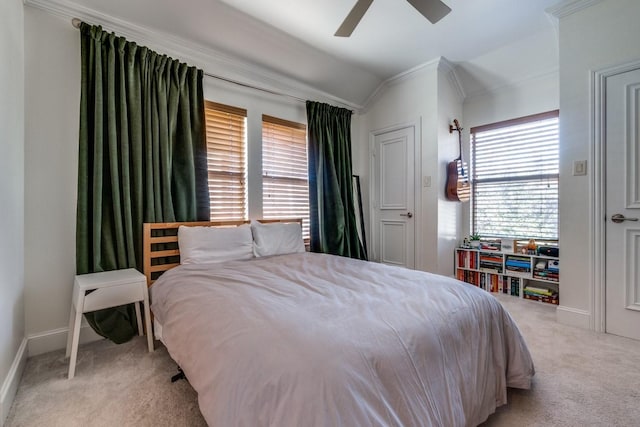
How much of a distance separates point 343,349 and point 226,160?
2.44 m

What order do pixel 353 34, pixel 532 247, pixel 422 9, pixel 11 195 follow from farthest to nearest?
pixel 532 247 < pixel 353 34 < pixel 422 9 < pixel 11 195

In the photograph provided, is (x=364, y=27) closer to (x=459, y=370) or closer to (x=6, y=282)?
(x=459, y=370)

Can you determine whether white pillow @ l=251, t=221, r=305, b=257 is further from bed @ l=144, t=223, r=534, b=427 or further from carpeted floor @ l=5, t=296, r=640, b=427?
carpeted floor @ l=5, t=296, r=640, b=427

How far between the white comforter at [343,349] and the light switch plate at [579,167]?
1767 mm

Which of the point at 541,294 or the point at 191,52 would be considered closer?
the point at 191,52

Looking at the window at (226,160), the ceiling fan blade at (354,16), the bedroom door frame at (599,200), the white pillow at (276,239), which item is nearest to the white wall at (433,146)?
the bedroom door frame at (599,200)

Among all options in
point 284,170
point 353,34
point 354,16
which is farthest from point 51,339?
point 353,34

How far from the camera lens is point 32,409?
4.53 feet

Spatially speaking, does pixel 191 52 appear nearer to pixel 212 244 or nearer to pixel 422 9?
pixel 212 244

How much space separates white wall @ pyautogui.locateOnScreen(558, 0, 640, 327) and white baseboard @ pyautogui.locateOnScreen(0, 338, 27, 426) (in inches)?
148

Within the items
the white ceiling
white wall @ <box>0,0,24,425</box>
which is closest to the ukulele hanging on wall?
the white ceiling

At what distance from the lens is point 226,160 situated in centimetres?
285

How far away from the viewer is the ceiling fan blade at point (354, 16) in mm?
1679

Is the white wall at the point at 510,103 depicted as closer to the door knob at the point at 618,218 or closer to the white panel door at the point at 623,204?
the white panel door at the point at 623,204
